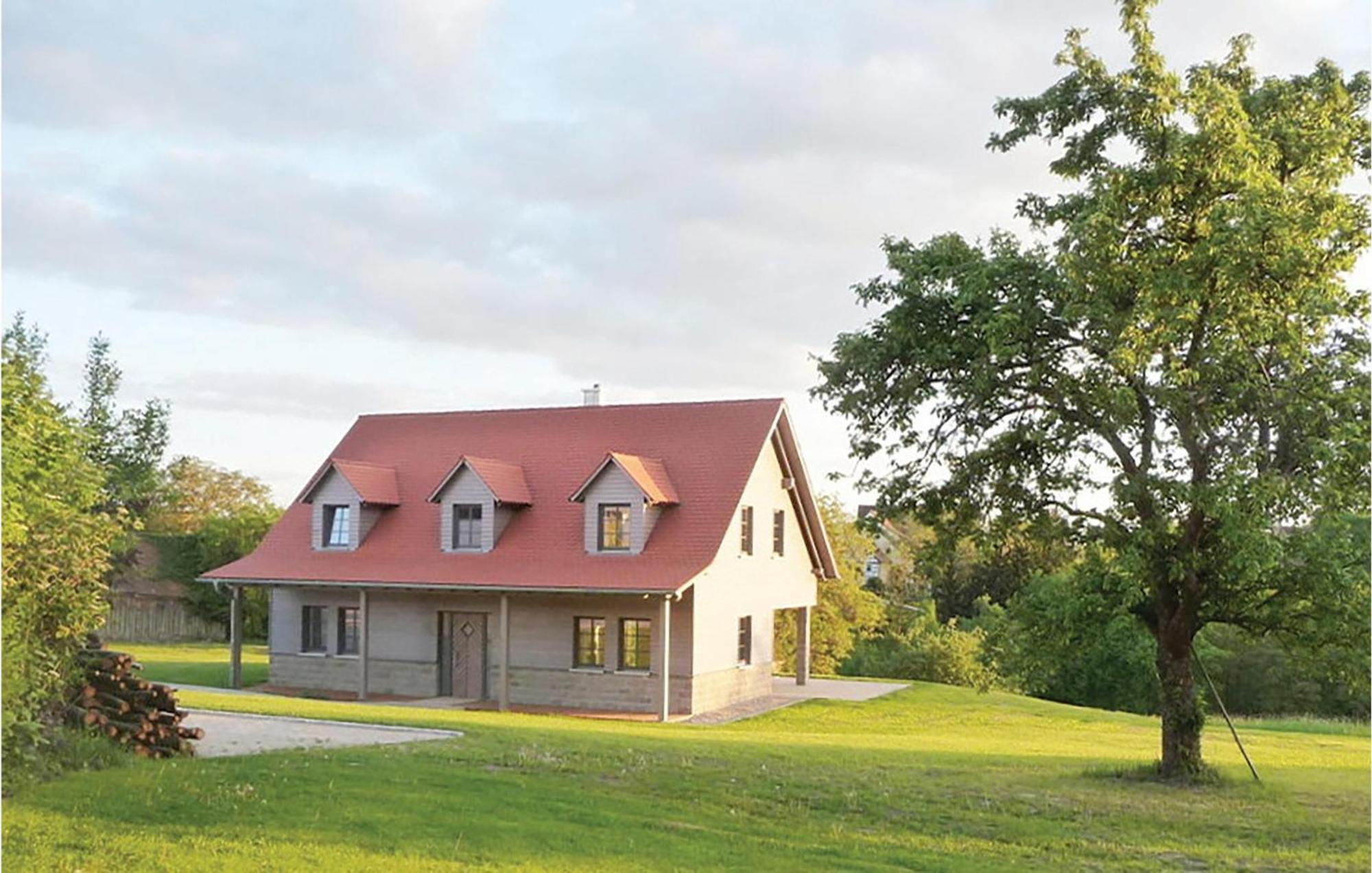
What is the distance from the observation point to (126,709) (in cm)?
1398

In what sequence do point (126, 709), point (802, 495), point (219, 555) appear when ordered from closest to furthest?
point (126, 709), point (802, 495), point (219, 555)

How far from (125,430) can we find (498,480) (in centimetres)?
3372

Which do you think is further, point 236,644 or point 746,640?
point 236,644

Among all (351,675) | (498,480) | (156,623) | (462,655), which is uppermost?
(498,480)

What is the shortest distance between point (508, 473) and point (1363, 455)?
69.0 feet

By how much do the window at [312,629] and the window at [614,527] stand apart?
8101mm

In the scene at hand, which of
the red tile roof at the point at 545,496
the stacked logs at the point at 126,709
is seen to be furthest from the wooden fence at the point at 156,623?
the stacked logs at the point at 126,709

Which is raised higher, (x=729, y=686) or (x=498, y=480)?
(x=498, y=480)

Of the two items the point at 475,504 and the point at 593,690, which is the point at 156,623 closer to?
the point at 475,504

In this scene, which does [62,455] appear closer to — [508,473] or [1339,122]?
[1339,122]

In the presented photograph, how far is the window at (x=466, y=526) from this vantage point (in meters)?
31.1

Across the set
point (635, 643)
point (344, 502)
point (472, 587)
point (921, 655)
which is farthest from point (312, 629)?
point (921, 655)


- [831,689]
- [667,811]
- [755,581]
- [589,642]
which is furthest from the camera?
[831,689]

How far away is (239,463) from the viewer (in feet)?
211
